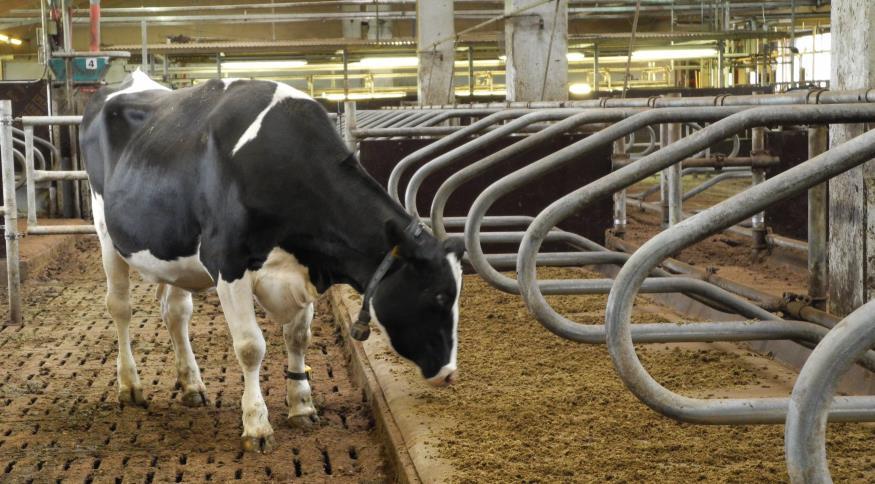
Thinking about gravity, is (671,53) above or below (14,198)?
above

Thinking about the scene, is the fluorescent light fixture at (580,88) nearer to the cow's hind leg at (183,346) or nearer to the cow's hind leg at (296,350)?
the cow's hind leg at (183,346)

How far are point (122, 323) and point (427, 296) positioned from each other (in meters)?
1.90

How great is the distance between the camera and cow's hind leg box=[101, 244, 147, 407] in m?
5.17

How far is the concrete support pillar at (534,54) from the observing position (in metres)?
10.3

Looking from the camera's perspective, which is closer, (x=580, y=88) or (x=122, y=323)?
(x=122, y=323)

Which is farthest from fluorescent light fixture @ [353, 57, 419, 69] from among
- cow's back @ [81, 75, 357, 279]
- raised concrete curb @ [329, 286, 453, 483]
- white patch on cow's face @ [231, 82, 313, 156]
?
white patch on cow's face @ [231, 82, 313, 156]

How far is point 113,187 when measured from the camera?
5.05m

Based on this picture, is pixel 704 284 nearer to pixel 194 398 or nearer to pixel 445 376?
pixel 445 376

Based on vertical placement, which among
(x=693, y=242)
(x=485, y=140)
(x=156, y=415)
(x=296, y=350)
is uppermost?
(x=485, y=140)

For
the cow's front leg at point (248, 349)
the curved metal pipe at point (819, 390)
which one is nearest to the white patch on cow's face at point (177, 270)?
the cow's front leg at point (248, 349)

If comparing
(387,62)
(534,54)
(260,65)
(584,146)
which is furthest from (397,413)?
(387,62)

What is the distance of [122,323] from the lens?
5.34 meters

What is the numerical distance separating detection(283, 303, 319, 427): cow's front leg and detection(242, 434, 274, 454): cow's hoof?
0.31 m

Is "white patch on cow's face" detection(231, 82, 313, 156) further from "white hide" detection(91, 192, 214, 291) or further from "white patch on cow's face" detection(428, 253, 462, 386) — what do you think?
"white patch on cow's face" detection(428, 253, 462, 386)
